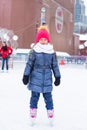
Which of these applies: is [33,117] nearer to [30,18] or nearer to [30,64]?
[30,64]

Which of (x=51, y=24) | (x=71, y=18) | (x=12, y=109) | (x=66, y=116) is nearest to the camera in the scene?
(x=66, y=116)

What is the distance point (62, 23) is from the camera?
49219 mm

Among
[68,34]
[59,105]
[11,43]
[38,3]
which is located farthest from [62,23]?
[59,105]

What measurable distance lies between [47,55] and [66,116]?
1.03 metres

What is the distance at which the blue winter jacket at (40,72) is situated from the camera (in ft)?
12.8

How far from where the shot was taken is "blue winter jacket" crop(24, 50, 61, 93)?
3914 millimetres

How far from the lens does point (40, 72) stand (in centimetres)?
393

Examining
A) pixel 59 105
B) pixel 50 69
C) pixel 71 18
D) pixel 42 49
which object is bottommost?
pixel 59 105

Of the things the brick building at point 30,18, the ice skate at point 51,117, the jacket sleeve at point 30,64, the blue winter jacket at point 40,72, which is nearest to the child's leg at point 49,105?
the ice skate at point 51,117

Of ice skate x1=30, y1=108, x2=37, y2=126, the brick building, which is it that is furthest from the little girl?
the brick building

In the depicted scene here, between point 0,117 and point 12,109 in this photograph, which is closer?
point 0,117

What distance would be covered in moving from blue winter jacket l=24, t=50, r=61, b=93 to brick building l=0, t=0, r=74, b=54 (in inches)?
1220

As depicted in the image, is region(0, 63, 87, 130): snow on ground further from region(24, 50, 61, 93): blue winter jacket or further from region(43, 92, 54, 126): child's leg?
region(24, 50, 61, 93): blue winter jacket

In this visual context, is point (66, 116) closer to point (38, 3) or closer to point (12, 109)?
point (12, 109)
